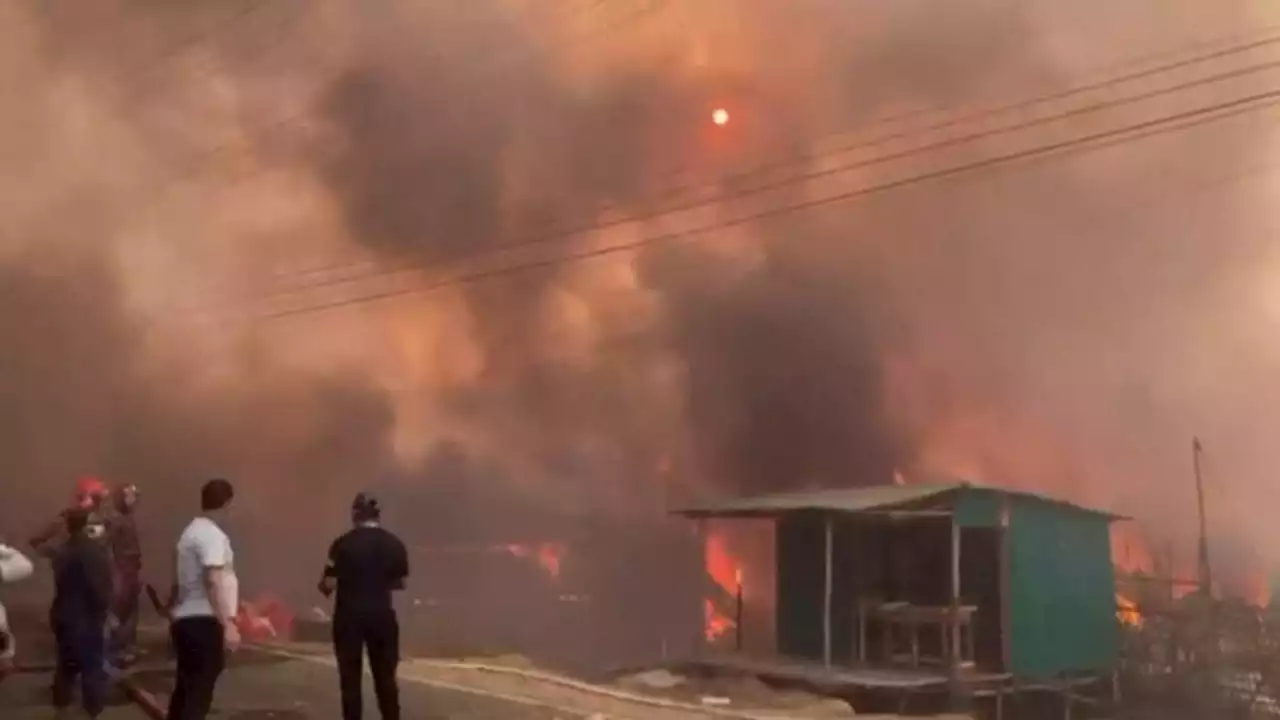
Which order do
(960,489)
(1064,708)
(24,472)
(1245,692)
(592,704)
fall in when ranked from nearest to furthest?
(592,704) < (960,489) < (1064,708) < (1245,692) < (24,472)

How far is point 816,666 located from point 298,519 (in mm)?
12659

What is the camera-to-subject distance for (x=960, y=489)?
552 inches

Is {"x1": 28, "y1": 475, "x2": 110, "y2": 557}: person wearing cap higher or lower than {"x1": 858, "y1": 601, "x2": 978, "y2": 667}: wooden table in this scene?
higher

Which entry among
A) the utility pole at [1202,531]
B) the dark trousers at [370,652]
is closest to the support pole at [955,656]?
the utility pole at [1202,531]

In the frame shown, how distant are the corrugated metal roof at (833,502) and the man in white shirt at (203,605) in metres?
8.93

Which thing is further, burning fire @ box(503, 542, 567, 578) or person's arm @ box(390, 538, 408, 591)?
burning fire @ box(503, 542, 567, 578)

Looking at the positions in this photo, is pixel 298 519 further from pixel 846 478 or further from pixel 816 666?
pixel 816 666

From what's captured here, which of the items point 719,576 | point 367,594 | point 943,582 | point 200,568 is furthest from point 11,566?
point 719,576

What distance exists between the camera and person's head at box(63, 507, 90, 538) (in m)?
7.10

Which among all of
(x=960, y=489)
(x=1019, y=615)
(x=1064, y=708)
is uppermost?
(x=960, y=489)

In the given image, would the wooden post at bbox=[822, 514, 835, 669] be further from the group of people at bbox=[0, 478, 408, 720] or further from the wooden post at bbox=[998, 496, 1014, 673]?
the group of people at bbox=[0, 478, 408, 720]

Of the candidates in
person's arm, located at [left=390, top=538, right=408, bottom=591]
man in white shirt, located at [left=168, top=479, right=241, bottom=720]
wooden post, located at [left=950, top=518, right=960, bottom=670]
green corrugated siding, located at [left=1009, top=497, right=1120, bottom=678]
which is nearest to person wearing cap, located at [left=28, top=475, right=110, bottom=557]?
man in white shirt, located at [left=168, top=479, right=241, bottom=720]

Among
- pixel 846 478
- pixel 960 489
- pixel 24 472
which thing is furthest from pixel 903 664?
pixel 24 472

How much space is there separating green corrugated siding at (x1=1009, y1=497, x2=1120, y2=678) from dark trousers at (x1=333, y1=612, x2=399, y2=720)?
9975 millimetres
